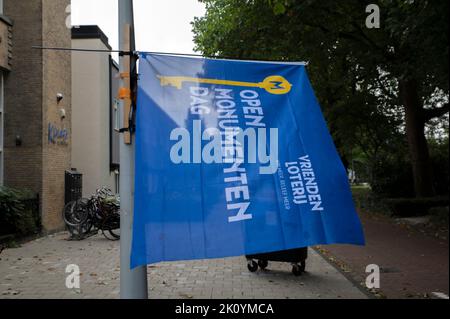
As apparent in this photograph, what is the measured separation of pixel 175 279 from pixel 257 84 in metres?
4.69

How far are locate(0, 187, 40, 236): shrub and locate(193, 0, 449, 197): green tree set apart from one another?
25.9 ft

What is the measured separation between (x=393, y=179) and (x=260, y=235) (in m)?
19.9

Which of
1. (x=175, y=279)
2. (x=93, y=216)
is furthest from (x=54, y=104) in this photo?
(x=175, y=279)

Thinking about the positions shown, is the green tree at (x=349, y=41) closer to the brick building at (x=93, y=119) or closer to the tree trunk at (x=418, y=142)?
the tree trunk at (x=418, y=142)

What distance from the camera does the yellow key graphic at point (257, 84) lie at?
3.99m

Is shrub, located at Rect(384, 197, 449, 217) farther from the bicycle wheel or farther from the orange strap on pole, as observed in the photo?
the orange strap on pole

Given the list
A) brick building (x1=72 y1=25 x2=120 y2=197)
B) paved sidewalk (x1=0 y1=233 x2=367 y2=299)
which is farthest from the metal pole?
brick building (x1=72 y1=25 x2=120 y2=197)

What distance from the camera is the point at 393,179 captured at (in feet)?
72.5

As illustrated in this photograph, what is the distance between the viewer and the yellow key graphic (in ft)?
13.1

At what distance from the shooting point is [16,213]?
11695mm

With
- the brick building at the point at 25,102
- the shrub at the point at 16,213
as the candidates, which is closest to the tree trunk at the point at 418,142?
the brick building at the point at 25,102

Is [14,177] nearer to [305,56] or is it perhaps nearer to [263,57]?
[263,57]

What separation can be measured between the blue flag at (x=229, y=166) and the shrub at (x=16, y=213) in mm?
9092
